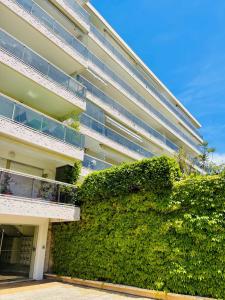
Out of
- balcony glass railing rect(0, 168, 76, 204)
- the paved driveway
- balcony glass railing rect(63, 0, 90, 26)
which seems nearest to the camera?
the paved driveway

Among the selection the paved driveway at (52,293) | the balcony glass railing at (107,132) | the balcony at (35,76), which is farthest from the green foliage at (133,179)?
the balcony glass railing at (107,132)

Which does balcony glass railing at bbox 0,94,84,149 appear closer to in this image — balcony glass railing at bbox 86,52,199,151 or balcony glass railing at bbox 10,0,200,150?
balcony glass railing at bbox 10,0,200,150

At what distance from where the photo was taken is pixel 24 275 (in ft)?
50.8

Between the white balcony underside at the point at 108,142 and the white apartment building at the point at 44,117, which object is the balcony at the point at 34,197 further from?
the white balcony underside at the point at 108,142

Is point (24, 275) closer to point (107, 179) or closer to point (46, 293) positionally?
point (46, 293)

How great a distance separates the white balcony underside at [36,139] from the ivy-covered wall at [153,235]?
2.01 m

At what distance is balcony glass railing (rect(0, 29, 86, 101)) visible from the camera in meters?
13.6

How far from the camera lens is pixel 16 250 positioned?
17.1m

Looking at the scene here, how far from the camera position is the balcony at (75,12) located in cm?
1944

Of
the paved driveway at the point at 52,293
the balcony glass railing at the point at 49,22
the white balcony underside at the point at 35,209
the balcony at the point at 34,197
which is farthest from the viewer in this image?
the balcony glass railing at the point at 49,22

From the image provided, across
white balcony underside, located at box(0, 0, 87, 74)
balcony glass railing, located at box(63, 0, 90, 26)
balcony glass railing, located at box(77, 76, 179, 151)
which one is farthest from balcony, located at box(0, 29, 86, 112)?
balcony glass railing, located at box(63, 0, 90, 26)

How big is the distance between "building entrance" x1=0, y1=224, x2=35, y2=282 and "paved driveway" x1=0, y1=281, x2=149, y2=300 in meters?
2.78

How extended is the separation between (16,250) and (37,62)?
11.6 metres

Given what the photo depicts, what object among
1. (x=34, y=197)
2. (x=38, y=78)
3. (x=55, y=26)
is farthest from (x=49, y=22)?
(x=34, y=197)
